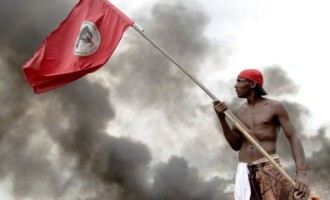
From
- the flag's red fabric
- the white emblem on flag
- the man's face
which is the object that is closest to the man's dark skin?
the man's face

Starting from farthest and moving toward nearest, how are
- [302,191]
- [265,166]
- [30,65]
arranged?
[30,65] → [265,166] → [302,191]

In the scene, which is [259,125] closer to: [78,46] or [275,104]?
[275,104]

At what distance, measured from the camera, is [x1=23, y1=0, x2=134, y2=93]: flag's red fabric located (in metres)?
6.76

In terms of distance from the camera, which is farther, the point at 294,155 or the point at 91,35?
the point at 91,35

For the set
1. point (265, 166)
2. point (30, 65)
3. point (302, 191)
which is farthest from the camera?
point (30, 65)

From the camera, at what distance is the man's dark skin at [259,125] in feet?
17.8

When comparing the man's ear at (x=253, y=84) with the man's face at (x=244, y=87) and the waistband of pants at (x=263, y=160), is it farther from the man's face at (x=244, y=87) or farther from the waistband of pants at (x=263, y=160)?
the waistband of pants at (x=263, y=160)

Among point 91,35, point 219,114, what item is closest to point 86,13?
point 91,35

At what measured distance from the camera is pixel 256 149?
18.1 ft

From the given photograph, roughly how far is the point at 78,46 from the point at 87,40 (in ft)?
0.57

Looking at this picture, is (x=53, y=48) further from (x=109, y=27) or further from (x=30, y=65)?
(x=109, y=27)

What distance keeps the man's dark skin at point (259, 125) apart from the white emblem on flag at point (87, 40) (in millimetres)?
2283

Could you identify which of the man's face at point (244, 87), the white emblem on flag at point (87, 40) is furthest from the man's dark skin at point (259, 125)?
the white emblem on flag at point (87, 40)

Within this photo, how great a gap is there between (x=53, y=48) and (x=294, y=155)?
3951mm
